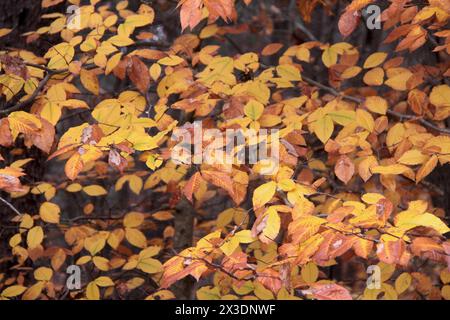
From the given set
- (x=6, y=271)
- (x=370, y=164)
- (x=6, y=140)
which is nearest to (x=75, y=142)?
(x=6, y=140)

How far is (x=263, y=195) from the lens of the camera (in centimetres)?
236

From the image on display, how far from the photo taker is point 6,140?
259cm

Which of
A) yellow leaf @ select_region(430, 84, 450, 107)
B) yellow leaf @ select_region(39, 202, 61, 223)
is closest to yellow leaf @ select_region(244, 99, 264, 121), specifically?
yellow leaf @ select_region(430, 84, 450, 107)

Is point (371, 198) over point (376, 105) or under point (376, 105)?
under

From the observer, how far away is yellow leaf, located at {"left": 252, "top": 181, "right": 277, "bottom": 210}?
2.33 metres

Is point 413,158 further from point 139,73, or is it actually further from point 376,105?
point 139,73

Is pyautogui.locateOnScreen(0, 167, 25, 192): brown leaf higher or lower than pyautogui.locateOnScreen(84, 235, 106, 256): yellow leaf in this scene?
higher

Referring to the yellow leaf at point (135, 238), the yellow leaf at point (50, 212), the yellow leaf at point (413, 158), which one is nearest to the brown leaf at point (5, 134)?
the yellow leaf at point (50, 212)

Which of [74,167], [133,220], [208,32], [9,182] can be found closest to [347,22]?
[208,32]

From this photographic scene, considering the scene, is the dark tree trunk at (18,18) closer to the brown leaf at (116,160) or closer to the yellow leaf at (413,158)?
the brown leaf at (116,160)

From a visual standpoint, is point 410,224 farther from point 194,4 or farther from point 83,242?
point 83,242

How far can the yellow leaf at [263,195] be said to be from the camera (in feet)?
7.66

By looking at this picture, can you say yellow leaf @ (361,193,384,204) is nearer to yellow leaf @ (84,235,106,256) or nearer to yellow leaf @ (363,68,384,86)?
yellow leaf @ (363,68,384,86)
